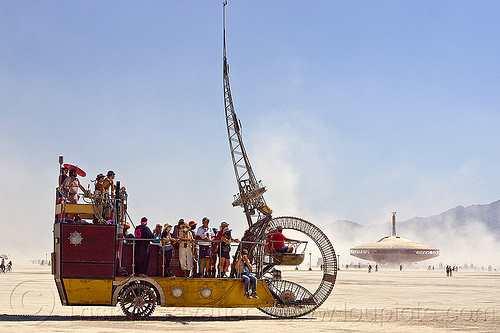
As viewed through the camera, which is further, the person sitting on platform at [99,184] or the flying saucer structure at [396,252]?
the flying saucer structure at [396,252]

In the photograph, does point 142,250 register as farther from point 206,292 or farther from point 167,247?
point 206,292

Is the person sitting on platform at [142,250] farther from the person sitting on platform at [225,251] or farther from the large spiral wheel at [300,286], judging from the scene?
the large spiral wheel at [300,286]

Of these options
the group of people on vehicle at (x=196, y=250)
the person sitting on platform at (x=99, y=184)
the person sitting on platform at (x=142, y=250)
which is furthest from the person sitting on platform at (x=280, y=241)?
the person sitting on platform at (x=99, y=184)

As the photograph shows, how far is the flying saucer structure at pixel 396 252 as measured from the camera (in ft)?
602

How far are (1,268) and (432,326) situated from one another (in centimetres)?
5804

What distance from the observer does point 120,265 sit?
683 inches

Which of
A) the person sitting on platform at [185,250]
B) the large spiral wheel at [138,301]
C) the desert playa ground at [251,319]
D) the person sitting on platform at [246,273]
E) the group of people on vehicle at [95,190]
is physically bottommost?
the desert playa ground at [251,319]

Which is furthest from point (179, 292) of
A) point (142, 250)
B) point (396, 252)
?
point (396, 252)

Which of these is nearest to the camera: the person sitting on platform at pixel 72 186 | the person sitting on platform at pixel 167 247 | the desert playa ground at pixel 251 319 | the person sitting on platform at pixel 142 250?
the desert playa ground at pixel 251 319

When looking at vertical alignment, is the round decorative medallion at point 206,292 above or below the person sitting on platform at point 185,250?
below

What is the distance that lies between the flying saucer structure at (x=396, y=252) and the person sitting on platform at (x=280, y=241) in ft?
558

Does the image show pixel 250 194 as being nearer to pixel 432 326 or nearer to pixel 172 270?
pixel 172 270

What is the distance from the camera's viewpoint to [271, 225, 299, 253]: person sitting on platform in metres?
18.9

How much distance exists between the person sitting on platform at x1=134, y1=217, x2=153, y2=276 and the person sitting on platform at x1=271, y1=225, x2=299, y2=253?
3692 millimetres
